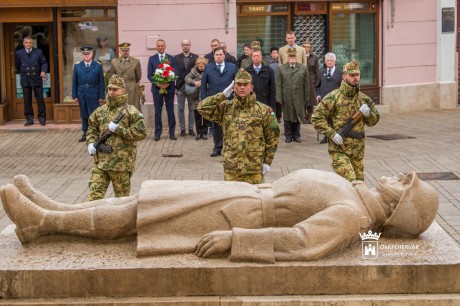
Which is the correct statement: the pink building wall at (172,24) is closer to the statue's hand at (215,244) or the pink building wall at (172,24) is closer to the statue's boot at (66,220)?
the statue's boot at (66,220)

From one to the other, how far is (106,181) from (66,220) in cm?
335

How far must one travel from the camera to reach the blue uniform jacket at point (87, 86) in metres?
21.1

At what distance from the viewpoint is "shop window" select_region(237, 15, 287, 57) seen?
933 inches

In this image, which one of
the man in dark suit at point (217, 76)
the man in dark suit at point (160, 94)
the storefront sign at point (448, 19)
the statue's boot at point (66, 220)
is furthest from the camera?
the storefront sign at point (448, 19)

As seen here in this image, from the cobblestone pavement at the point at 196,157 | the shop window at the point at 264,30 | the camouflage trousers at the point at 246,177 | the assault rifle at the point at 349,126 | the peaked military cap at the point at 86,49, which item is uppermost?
the shop window at the point at 264,30

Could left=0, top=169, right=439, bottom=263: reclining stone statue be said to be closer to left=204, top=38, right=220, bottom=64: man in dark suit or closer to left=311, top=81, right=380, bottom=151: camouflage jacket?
left=311, top=81, right=380, bottom=151: camouflage jacket

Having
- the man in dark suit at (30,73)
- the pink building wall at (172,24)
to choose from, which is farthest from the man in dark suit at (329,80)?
the man in dark suit at (30,73)

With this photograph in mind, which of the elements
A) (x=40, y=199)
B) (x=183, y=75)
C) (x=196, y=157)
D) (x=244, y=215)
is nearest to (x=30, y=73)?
(x=183, y=75)

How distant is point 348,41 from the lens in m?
24.7

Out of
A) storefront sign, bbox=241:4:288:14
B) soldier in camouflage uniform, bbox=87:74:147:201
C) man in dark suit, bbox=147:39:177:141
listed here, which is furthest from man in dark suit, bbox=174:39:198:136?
soldier in camouflage uniform, bbox=87:74:147:201

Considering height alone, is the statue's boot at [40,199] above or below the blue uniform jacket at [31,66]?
below

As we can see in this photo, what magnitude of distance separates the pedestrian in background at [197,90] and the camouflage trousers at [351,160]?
8.63 m

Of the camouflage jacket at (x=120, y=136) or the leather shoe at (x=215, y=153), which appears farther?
the leather shoe at (x=215, y=153)

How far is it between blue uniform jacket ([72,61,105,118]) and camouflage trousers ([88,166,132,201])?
9387 mm
